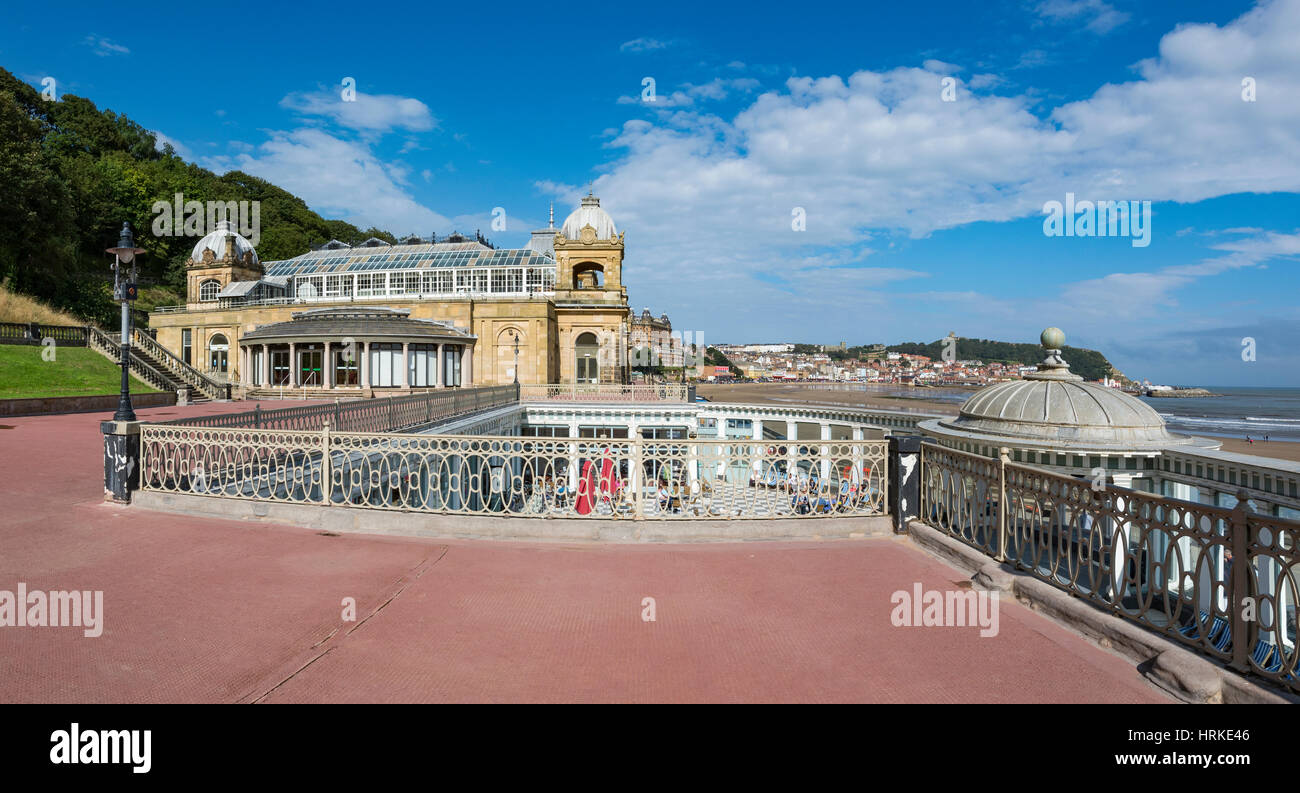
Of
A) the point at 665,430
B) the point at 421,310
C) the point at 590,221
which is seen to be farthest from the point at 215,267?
the point at 665,430

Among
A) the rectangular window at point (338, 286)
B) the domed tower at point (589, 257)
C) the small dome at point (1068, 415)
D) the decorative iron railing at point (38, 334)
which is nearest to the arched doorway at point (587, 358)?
the domed tower at point (589, 257)

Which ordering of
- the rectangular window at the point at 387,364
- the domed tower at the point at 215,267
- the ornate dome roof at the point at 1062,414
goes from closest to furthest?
the ornate dome roof at the point at 1062,414 < the rectangular window at the point at 387,364 < the domed tower at the point at 215,267

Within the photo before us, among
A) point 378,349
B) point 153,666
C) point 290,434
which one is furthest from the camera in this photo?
point 378,349

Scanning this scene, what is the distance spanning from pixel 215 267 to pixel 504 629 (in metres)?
50.9

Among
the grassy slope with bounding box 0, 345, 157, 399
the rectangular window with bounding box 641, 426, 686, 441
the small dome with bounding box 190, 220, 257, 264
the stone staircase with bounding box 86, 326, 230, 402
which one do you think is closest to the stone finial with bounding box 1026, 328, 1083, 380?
the rectangular window with bounding box 641, 426, 686, 441

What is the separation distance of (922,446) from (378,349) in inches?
1163

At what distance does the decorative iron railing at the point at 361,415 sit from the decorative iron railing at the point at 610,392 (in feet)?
26.1

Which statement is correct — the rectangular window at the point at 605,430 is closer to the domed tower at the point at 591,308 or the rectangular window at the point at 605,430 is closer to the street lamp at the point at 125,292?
the domed tower at the point at 591,308

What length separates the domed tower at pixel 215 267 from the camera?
42844 mm

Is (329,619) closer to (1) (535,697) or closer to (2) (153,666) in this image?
(2) (153,666)

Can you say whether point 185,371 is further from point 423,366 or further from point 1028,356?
point 1028,356

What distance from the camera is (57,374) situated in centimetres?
2241
